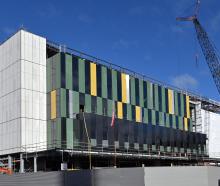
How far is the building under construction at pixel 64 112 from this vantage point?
61.2m

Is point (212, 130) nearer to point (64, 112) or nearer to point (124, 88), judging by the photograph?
point (124, 88)

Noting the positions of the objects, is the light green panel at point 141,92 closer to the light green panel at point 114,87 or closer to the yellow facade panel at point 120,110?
the yellow facade panel at point 120,110

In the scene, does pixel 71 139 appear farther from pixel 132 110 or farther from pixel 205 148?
pixel 205 148

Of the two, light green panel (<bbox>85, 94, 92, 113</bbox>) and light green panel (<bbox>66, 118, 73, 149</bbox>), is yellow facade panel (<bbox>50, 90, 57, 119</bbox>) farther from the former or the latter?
light green panel (<bbox>85, 94, 92, 113</bbox>)

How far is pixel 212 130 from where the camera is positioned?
102688mm

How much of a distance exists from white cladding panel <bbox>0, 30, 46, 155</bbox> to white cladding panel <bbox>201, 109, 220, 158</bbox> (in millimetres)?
50139

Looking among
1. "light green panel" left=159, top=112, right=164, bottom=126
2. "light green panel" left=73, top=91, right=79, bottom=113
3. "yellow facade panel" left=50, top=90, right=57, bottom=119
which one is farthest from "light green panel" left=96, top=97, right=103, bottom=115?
"light green panel" left=159, top=112, right=164, bottom=126

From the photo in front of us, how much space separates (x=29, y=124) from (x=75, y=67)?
494 inches

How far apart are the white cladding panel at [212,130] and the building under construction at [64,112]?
26.4 m

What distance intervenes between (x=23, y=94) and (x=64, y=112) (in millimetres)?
7255

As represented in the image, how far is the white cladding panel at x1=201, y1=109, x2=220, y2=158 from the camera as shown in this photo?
99562 millimetres

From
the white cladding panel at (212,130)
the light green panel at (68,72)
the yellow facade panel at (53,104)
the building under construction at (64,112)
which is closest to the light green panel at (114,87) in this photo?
the building under construction at (64,112)

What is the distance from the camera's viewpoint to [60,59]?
208 feet

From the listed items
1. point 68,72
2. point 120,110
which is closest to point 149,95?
point 120,110
